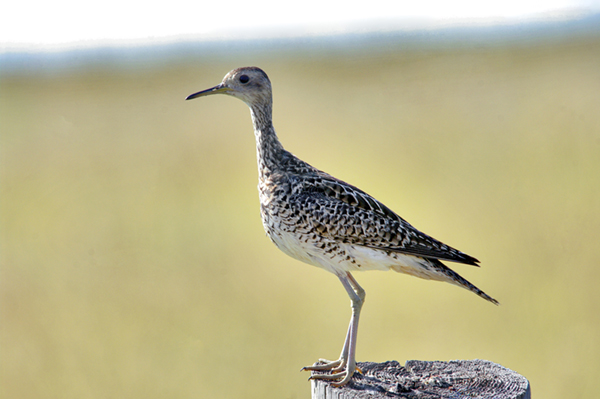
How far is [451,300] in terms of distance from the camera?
15211 mm

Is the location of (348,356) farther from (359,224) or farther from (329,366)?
(359,224)

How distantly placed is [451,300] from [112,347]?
8667 mm

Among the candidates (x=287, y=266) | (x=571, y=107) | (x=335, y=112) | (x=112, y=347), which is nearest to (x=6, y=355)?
(x=112, y=347)

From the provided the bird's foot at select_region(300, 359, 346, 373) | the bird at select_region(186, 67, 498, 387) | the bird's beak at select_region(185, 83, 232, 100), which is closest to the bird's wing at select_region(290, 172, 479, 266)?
the bird at select_region(186, 67, 498, 387)

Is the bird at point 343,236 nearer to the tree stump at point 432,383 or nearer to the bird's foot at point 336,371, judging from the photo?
the bird's foot at point 336,371

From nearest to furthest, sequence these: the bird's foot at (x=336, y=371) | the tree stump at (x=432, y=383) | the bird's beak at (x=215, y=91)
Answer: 1. the tree stump at (x=432, y=383)
2. the bird's foot at (x=336, y=371)
3. the bird's beak at (x=215, y=91)

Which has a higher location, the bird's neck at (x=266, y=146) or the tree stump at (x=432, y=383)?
the bird's neck at (x=266, y=146)

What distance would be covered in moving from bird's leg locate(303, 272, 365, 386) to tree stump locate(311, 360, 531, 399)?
12 cm

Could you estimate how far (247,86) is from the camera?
7.37 meters

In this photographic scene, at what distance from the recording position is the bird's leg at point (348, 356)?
5855mm

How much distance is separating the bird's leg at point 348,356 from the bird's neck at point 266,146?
1.64 meters

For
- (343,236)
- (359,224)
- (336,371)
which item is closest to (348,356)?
(336,371)

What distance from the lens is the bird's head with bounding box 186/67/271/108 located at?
7316mm

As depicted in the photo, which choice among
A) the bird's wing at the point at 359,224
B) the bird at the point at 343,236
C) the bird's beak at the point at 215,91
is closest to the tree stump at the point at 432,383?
the bird at the point at 343,236
